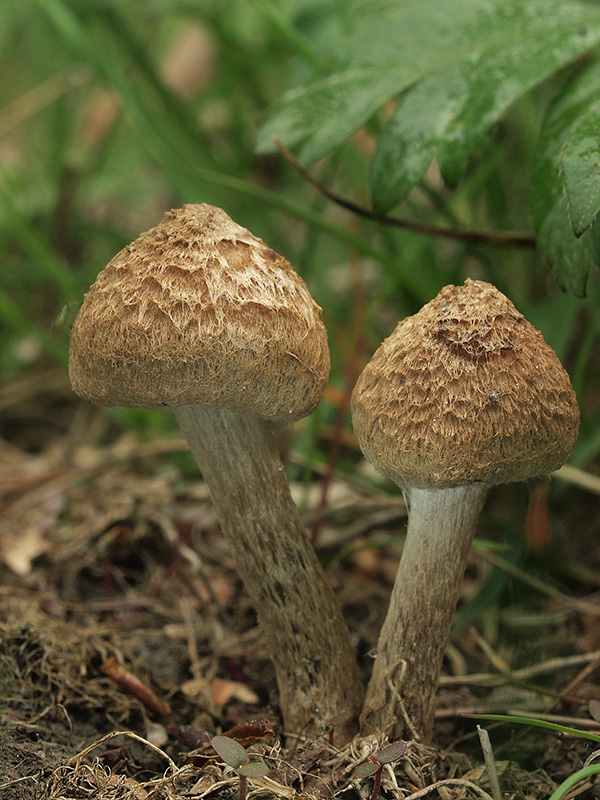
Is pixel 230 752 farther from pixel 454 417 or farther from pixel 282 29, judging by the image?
pixel 282 29

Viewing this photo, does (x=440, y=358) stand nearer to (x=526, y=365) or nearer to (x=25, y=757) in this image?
(x=526, y=365)

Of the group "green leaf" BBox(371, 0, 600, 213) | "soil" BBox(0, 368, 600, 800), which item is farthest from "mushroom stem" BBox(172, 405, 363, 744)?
"green leaf" BBox(371, 0, 600, 213)

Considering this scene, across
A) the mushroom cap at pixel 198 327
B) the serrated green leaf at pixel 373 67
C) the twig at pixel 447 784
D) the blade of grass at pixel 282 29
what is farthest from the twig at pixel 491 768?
the blade of grass at pixel 282 29

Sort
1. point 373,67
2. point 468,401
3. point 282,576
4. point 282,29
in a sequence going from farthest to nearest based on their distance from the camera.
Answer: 1. point 282,29
2. point 373,67
3. point 282,576
4. point 468,401

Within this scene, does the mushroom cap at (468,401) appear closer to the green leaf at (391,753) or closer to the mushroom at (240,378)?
the mushroom at (240,378)

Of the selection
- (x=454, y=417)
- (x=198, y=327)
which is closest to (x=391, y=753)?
(x=454, y=417)

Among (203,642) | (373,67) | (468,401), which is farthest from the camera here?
(203,642)
